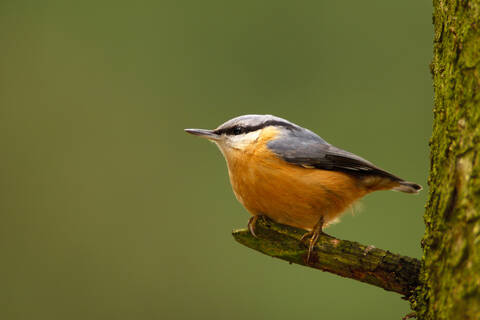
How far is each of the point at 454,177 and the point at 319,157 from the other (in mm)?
1545

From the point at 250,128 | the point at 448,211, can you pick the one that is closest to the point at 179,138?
the point at 250,128

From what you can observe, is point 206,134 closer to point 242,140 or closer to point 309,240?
point 242,140

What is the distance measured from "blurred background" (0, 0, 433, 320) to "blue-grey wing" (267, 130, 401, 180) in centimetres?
247

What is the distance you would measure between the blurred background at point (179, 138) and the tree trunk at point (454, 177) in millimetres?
3675

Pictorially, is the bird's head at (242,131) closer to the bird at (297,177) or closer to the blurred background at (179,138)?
the bird at (297,177)

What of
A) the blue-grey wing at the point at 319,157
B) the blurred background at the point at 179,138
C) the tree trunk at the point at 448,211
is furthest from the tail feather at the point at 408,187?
the blurred background at the point at 179,138

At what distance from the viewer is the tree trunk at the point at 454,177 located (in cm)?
168

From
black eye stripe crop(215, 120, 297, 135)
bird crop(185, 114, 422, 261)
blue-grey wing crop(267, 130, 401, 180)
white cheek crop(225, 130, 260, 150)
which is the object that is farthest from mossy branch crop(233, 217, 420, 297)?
black eye stripe crop(215, 120, 297, 135)

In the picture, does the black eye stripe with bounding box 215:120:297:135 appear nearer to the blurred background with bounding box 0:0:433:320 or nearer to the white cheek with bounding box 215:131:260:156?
the white cheek with bounding box 215:131:260:156

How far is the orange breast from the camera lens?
10.3ft

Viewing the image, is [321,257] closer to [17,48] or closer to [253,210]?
[253,210]

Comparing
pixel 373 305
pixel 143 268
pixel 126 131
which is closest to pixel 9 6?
pixel 126 131

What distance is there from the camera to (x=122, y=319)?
658 cm

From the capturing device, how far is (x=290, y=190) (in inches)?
124
